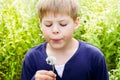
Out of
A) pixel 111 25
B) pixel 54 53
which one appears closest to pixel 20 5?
pixel 111 25

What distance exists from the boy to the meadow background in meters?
1.12

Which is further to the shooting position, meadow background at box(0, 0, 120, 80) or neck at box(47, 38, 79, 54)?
meadow background at box(0, 0, 120, 80)

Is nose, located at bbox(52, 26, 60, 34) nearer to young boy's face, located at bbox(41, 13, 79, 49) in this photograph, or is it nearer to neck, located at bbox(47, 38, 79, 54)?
young boy's face, located at bbox(41, 13, 79, 49)

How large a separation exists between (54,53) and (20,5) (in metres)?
1.78

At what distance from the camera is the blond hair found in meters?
2.61

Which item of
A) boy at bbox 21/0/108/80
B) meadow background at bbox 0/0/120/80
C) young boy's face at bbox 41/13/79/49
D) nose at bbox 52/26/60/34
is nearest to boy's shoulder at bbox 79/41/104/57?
boy at bbox 21/0/108/80

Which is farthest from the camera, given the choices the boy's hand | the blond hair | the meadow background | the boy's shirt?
the meadow background

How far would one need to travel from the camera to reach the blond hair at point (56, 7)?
2.61m

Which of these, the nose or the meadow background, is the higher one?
the nose

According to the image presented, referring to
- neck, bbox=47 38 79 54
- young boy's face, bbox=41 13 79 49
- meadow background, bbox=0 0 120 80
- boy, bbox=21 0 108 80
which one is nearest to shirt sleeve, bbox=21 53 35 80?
boy, bbox=21 0 108 80

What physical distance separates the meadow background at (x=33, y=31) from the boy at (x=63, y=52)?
1.12 m

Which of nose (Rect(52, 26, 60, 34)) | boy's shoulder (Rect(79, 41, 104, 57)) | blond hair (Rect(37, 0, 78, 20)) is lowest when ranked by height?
boy's shoulder (Rect(79, 41, 104, 57))

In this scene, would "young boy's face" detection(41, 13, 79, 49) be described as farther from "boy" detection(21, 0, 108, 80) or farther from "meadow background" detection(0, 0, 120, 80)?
"meadow background" detection(0, 0, 120, 80)

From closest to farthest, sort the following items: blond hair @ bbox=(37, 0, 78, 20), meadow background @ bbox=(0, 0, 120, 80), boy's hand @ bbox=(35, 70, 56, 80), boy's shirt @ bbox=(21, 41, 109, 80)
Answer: boy's hand @ bbox=(35, 70, 56, 80), blond hair @ bbox=(37, 0, 78, 20), boy's shirt @ bbox=(21, 41, 109, 80), meadow background @ bbox=(0, 0, 120, 80)
